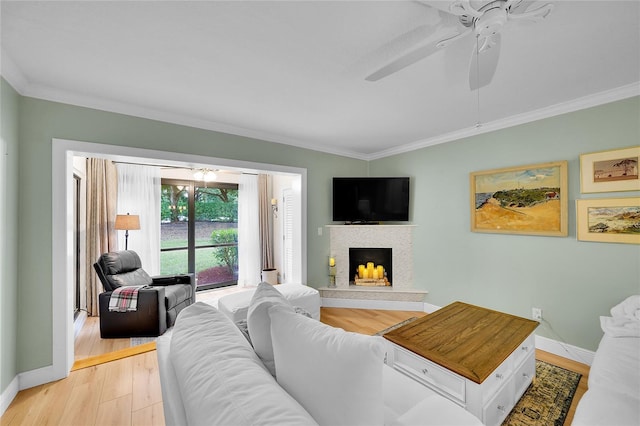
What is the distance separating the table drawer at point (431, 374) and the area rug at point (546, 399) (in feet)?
1.93

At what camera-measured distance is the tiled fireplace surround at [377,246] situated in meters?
4.01

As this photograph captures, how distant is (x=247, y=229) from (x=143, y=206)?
1.78 metres

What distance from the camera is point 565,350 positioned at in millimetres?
2586

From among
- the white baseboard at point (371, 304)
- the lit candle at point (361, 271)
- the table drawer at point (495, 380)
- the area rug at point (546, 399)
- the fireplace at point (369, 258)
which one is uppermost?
the fireplace at point (369, 258)

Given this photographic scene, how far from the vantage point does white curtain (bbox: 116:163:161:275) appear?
4188mm

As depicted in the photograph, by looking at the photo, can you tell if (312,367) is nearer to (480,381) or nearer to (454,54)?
(480,381)

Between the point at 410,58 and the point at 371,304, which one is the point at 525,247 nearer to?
the point at 371,304

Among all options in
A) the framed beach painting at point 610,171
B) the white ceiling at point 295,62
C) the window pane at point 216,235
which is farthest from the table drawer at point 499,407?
the window pane at point 216,235

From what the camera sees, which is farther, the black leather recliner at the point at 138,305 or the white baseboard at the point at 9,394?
the black leather recliner at the point at 138,305

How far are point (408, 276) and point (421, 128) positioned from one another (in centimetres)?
213

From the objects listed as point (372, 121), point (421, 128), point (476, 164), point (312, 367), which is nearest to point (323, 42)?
point (372, 121)

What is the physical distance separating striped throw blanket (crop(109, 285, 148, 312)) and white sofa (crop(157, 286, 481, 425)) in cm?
240

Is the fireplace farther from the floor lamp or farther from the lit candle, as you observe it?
the floor lamp

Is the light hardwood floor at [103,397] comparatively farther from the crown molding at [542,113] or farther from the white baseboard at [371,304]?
the crown molding at [542,113]
